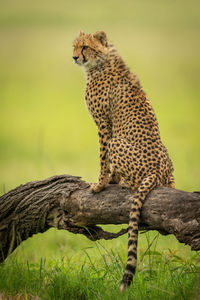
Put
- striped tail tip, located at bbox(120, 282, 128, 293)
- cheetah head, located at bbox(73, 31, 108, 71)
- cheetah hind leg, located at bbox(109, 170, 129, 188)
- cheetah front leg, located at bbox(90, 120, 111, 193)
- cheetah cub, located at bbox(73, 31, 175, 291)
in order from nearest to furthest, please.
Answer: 1. striped tail tip, located at bbox(120, 282, 128, 293)
2. cheetah cub, located at bbox(73, 31, 175, 291)
3. cheetah hind leg, located at bbox(109, 170, 129, 188)
4. cheetah front leg, located at bbox(90, 120, 111, 193)
5. cheetah head, located at bbox(73, 31, 108, 71)

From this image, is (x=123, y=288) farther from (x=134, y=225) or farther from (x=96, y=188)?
(x=96, y=188)

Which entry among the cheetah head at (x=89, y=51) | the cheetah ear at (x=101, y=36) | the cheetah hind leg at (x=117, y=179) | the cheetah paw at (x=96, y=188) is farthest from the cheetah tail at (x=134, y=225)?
the cheetah ear at (x=101, y=36)

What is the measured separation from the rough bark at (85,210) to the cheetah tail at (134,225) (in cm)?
5

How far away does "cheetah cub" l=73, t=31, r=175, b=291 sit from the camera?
304 centimetres

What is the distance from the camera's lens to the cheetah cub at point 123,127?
9.96 ft

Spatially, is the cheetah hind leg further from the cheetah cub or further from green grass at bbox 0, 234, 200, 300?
green grass at bbox 0, 234, 200, 300

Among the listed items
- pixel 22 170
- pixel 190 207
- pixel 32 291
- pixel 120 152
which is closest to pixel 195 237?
pixel 190 207

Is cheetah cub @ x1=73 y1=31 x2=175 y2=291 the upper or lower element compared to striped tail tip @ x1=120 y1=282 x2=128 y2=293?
upper

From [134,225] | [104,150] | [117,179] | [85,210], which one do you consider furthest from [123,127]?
[134,225]

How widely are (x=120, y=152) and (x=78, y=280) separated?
2.71 feet

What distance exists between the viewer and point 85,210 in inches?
125

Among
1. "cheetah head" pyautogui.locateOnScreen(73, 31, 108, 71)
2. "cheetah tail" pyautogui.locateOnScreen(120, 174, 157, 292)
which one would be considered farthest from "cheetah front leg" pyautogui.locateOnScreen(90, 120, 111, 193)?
"cheetah head" pyautogui.locateOnScreen(73, 31, 108, 71)

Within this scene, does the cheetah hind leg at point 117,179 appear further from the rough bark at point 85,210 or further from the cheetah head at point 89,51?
the cheetah head at point 89,51

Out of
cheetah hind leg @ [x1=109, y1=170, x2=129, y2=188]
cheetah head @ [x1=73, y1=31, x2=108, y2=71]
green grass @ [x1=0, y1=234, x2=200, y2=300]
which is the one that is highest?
cheetah head @ [x1=73, y1=31, x2=108, y2=71]
